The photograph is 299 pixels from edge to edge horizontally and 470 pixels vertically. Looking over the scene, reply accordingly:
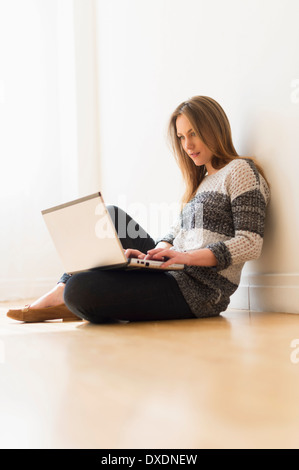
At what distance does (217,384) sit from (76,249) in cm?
82

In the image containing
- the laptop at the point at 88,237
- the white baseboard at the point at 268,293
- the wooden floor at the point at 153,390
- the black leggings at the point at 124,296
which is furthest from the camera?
the white baseboard at the point at 268,293

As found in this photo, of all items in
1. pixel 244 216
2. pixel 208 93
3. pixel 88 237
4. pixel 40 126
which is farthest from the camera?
pixel 40 126

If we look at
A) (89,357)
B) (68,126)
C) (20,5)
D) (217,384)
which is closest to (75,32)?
(20,5)

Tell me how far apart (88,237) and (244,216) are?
1.52 ft

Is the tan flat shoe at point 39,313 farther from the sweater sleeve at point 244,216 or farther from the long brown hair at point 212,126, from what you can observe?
the long brown hair at point 212,126

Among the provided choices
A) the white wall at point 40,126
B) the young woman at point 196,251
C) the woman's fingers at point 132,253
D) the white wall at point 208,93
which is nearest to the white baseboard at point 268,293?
the white wall at point 208,93

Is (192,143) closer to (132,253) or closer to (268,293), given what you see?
(132,253)

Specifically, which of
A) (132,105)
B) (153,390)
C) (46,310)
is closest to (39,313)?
(46,310)

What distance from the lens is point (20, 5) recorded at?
302cm

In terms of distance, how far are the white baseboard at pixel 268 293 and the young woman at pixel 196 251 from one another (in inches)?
5.7

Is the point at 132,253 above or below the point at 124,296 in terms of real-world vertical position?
above

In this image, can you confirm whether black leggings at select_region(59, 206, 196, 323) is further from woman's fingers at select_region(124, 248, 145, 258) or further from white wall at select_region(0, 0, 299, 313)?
white wall at select_region(0, 0, 299, 313)

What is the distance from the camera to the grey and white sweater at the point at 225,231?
154 centimetres

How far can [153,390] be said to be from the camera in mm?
737
